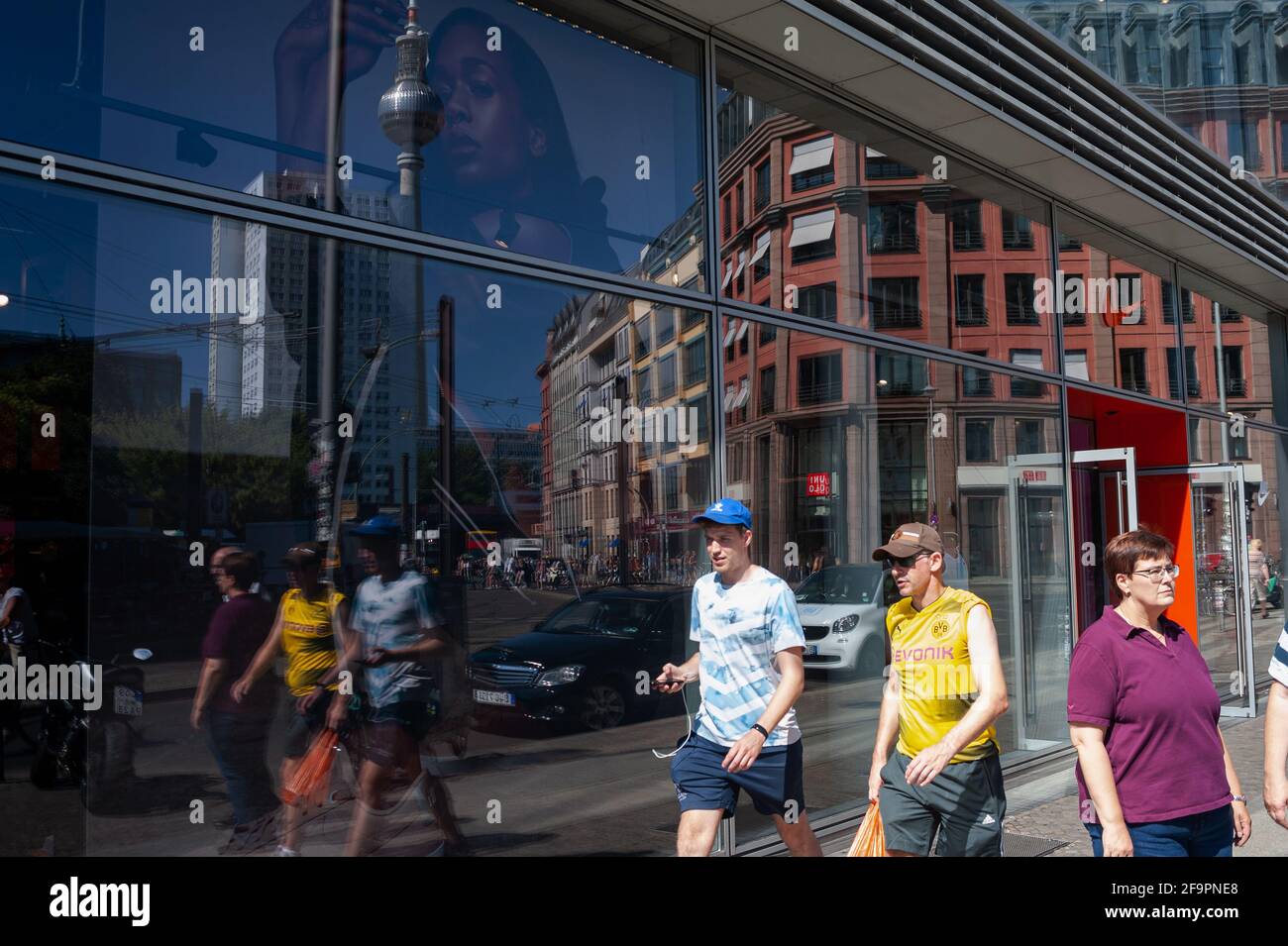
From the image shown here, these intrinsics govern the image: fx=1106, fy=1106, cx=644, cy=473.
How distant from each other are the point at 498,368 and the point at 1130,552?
2.74 meters

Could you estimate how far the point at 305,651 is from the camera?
4316 millimetres

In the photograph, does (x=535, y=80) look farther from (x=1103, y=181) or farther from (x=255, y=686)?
(x=1103, y=181)

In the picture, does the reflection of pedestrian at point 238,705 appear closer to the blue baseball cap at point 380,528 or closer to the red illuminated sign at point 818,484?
the blue baseball cap at point 380,528

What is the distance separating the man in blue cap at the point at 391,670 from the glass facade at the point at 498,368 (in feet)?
0.22

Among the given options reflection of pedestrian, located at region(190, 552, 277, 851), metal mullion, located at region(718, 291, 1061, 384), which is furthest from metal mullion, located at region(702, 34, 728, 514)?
reflection of pedestrian, located at region(190, 552, 277, 851)

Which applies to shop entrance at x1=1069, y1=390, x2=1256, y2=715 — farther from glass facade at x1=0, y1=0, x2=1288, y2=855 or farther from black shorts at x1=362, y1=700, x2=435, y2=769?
black shorts at x1=362, y1=700, x2=435, y2=769

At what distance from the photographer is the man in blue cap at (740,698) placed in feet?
14.0

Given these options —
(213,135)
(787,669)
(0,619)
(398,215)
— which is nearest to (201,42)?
(213,135)

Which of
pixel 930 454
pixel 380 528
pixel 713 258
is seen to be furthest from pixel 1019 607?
pixel 380 528

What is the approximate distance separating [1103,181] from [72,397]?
802 centimetres

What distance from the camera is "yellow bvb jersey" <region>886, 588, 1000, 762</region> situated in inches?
163

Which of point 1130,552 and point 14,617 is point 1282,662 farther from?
point 14,617

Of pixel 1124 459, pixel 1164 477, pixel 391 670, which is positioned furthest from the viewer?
pixel 1164 477

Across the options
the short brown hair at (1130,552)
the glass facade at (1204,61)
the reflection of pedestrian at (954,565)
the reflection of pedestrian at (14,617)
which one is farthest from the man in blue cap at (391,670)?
the glass facade at (1204,61)
